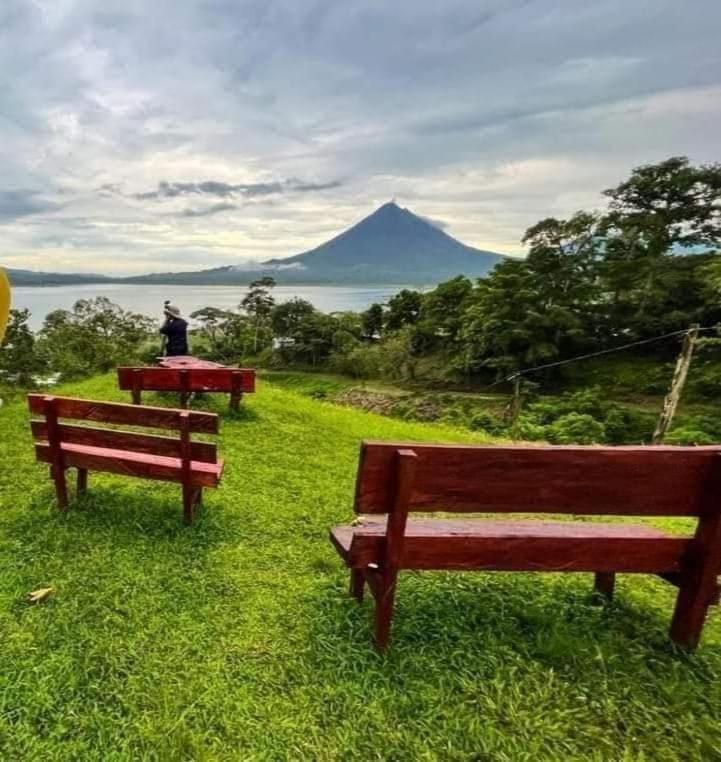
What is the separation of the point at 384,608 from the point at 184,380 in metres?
5.24

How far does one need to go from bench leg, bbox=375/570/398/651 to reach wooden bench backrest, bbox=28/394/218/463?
1749 mm

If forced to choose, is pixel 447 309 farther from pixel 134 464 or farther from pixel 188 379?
pixel 134 464

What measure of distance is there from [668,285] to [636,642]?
3270 centimetres

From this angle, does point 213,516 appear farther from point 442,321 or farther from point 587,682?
point 442,321

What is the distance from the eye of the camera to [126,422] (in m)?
3.48

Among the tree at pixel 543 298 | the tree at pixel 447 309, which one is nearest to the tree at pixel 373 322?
the tree at pixel 447 309

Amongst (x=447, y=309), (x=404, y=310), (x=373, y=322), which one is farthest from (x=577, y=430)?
(x=373, y=322)

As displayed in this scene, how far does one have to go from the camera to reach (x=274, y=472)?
16.1 feet

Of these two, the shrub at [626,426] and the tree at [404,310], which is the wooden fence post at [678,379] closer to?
the shrub at [626,426]

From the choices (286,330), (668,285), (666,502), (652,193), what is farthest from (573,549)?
(286,330)

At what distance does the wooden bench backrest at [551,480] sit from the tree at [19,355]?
1992cm

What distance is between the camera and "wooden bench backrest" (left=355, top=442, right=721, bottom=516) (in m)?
2.09

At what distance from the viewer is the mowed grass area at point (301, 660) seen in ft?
6.20

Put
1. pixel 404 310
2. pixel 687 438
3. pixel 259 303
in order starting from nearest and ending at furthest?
pixel 687 438, pixel 404 310, pixel 259 303
